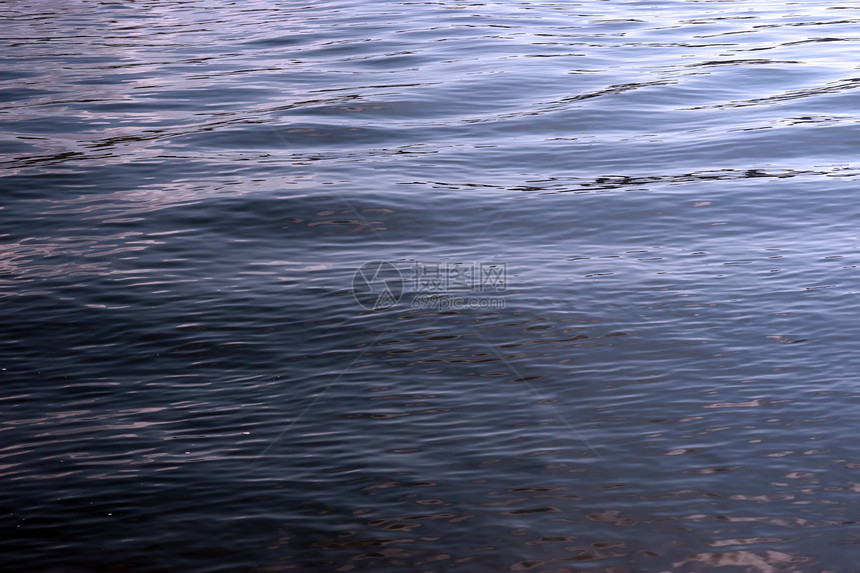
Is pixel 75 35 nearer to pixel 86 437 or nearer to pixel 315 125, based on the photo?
pixel 315 125

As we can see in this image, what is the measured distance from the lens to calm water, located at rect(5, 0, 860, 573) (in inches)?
214

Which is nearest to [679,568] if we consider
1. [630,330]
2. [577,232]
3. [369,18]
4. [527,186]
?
[630,330]

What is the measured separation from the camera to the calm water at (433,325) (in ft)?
17.8

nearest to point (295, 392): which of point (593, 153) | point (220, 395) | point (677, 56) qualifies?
point (220, 395)

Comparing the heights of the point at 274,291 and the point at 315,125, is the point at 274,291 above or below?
below

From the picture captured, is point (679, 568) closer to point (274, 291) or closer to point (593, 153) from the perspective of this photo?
point (274, 291)

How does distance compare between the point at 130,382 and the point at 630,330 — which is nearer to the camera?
the point at 130,382

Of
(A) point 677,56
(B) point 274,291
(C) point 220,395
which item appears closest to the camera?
(C) point 220,395

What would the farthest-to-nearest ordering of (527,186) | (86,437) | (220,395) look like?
(527,186)
(220,395)
(86,437)

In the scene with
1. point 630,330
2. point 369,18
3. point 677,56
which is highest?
point 369,18

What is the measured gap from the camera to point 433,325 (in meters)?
7.94

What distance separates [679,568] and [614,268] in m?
4.11

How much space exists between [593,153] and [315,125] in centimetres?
397

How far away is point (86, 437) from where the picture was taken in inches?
245
